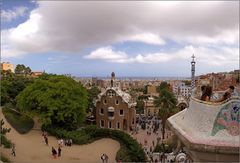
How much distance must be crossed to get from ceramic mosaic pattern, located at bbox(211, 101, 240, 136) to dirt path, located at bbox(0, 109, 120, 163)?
2129 cm

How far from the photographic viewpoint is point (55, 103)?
31.3 metres

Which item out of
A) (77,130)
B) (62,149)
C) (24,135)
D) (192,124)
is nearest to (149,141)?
(77,130)

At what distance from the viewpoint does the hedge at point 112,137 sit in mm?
26328

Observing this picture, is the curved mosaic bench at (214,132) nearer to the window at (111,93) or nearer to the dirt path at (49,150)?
the dirt path at (49,150)

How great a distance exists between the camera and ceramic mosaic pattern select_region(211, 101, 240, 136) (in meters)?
4.02

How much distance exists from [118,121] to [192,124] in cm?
3705

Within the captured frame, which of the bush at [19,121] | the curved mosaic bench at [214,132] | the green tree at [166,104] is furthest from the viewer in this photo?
the green tree at [166,104]

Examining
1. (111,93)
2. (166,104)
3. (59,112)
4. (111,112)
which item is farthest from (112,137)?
(111,93)

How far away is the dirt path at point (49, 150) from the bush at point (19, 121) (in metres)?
0.48

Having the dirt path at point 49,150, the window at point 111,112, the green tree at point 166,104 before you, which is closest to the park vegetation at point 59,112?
the dirt path at point 49,150

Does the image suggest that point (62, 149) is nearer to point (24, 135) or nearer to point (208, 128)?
point (24, 135)

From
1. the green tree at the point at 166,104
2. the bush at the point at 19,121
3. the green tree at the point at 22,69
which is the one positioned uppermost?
the green tree at the point at 22,69

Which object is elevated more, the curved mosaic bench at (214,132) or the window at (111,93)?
the curved mosaic bench at (214,132)

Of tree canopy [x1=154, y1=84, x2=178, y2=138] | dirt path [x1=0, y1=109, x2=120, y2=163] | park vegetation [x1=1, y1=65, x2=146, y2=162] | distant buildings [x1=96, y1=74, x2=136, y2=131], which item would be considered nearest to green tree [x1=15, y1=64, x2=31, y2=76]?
distant buildings [x1=96, y1=74, x2=136, y2=131]
